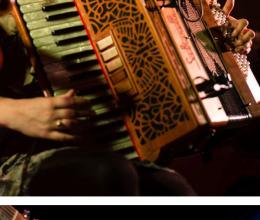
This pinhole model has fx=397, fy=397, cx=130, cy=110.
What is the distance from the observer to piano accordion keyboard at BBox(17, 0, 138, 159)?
133 cm

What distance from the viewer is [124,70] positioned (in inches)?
53.7

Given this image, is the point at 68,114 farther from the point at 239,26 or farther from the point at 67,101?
the point at 239,26

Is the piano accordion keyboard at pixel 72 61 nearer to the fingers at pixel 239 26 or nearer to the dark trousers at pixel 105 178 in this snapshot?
the dark trousers at pixel 105 178

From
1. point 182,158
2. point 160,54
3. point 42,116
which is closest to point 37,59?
point 42,116

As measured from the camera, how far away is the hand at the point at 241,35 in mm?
1772

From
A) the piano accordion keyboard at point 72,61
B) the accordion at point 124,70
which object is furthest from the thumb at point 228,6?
the piano accordion keyboard at point 72,61

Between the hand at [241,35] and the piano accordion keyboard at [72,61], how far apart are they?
2.41 ft

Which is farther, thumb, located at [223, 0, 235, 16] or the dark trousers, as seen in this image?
thumb, located at [223, 0, 235, 16]

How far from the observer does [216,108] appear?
1.50 meters

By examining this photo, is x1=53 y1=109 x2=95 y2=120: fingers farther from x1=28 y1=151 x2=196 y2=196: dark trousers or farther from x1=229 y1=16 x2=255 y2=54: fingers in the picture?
x1=229 y1=16 x2=255 y2=54: fingers

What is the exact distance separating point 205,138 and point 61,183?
0.50 metres

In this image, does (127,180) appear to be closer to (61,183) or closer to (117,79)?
(61,183)
